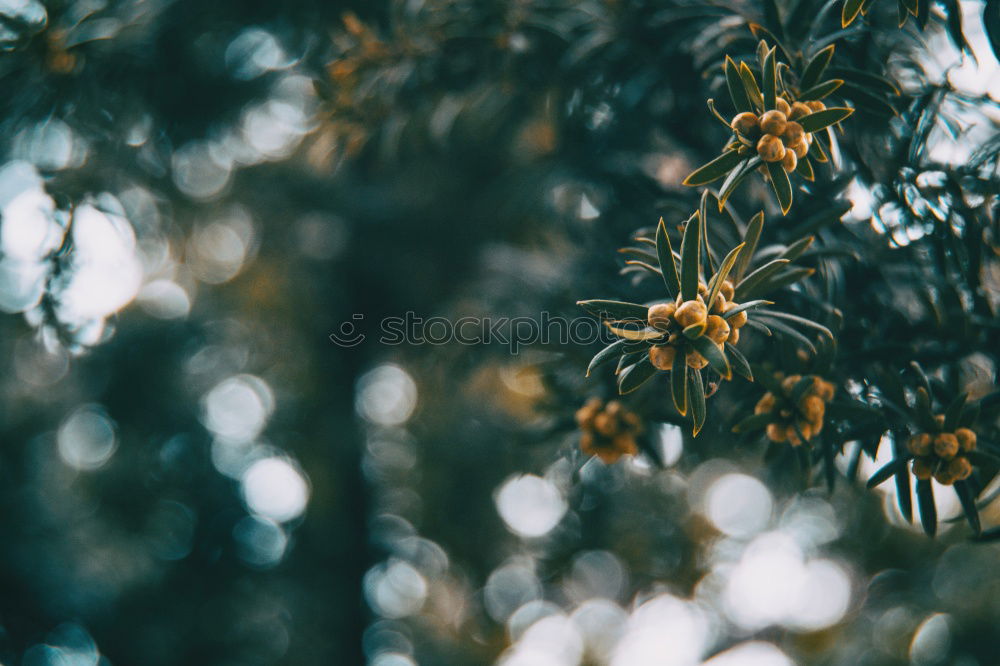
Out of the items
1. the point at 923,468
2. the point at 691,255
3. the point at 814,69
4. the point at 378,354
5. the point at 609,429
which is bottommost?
the point at 378,354

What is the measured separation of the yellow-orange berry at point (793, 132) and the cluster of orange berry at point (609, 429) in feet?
1.56

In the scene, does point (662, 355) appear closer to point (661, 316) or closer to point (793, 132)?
point (661, 316)

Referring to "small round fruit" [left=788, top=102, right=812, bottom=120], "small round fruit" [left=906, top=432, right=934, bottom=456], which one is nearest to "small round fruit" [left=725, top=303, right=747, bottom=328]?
"small round fruit" [left=788, top=102, right=812, bottom=120]

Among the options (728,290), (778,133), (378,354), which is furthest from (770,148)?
(378,354)

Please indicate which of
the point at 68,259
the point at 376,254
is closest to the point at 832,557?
the point at 376,254

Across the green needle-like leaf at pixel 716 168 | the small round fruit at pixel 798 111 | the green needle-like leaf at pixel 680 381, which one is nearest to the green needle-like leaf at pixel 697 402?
the green needle-like leaf at pixel 680 381

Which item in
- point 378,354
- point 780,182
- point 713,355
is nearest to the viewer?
point 713,355

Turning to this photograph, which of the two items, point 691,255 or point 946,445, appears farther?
point 946,445

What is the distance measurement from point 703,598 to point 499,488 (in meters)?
0.90

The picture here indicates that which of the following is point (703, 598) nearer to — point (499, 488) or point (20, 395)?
→ point (499, 488)

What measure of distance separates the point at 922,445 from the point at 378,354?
247 cm

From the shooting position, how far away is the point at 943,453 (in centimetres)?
82

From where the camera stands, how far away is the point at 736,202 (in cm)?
109

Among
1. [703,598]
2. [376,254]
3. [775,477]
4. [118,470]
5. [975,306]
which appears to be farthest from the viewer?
[118,470]
